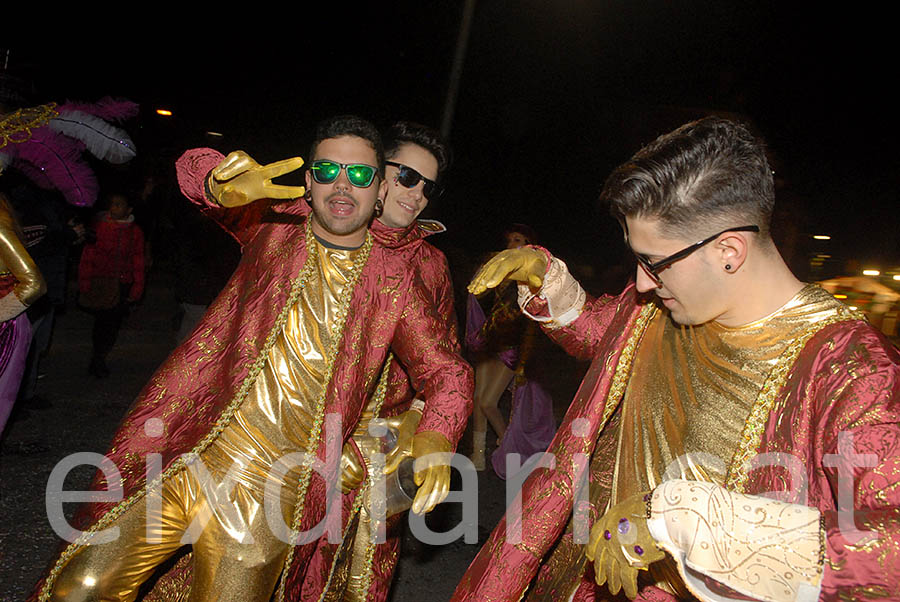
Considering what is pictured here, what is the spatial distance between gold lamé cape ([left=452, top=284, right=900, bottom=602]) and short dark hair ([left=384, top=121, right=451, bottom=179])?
4.14 feet

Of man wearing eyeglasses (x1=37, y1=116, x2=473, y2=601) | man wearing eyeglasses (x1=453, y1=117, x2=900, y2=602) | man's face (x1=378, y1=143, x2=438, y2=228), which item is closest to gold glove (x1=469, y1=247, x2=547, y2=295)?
man wearing eyeglasses (x1=453, y1=117, x2=900, y2=602)

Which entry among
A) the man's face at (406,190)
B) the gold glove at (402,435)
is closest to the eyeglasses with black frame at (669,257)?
the gold glove at (402,435)

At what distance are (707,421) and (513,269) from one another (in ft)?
2.96

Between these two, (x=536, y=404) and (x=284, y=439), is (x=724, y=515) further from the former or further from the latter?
(x=536, y=404)

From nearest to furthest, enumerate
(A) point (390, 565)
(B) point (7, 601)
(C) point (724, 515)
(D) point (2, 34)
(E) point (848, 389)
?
(C) point (724, 515) < (E) point (848, 389) < (A) point (390, 565) < (B) point (7, 601) < (D) point (2, 34)

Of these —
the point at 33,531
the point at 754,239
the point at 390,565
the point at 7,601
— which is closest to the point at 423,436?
the point at 390,565

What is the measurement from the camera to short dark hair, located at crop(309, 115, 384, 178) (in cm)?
276

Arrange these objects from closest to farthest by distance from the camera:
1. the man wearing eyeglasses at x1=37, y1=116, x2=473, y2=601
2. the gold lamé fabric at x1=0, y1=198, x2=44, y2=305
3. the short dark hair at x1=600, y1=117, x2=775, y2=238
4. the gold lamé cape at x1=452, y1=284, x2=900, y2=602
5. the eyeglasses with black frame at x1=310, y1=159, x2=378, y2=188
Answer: the gold lamé cape at x1=452, y1=284, x2=900, y2=602 < the short dark hair at x1=600, y1=117, x2=775, y2=238 < the man wearing eyeglasses at x1=37, y1=116, x2=473, y2=601 < the eyeglasses with black frame at x1=310, y1=159, x2=378, y2=188 < the gold lamé fabric at x1=0, y1=198, x2=44, y2=305

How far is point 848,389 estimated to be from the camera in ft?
5.24

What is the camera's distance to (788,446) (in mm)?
1732

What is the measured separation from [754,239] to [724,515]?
0.79 metres

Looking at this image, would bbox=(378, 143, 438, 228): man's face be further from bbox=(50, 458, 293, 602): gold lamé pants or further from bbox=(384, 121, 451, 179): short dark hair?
bbox=(50, 458, 293, 602): gold lamé pants

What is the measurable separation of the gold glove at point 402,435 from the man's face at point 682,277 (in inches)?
44.3

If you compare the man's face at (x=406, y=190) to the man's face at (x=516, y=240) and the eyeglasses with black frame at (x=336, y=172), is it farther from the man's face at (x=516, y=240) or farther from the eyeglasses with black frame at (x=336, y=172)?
the man's face at (x=516, y=240)
